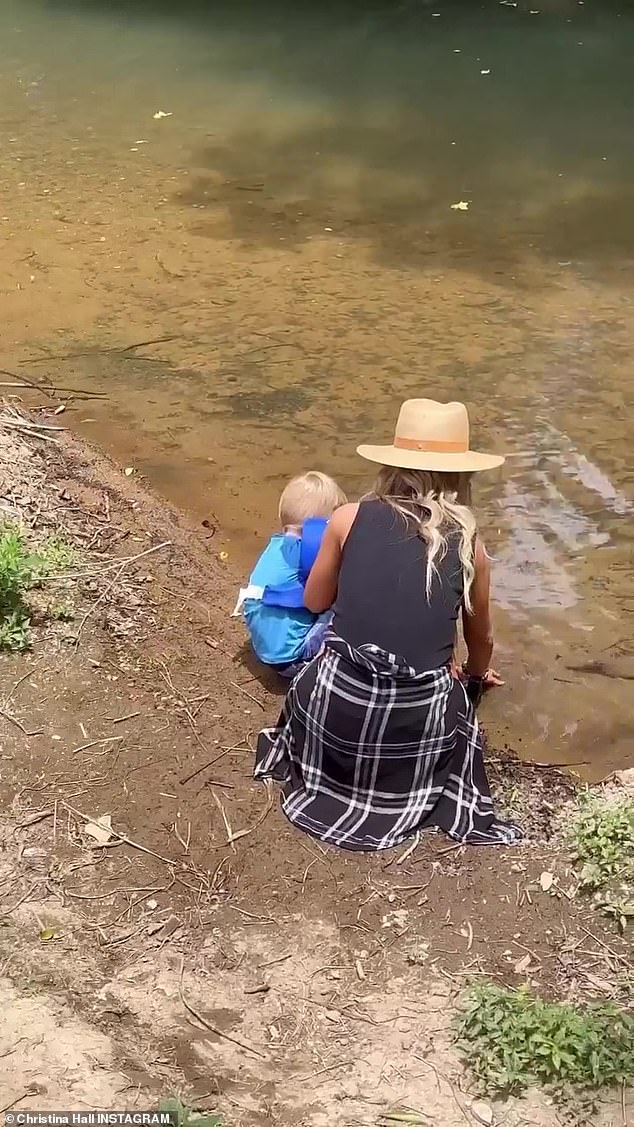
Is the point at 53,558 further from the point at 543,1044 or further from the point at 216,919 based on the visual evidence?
the point at 543,1044

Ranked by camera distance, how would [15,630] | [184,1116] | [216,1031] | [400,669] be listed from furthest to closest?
[15,630] < [400,669] < [216,1031] < [184,1116]

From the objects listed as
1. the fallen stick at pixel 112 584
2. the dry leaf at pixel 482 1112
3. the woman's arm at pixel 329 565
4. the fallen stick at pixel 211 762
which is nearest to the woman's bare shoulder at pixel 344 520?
the woman's arm at pixel 329 565

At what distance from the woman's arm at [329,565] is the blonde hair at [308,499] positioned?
15.8 inches

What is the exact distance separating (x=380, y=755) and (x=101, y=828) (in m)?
0.80

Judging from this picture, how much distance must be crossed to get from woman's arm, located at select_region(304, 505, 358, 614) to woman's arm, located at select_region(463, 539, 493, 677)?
37 centimetres

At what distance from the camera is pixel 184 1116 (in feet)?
6.64

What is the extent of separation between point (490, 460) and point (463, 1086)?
1.57m

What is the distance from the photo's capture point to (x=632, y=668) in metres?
3.97

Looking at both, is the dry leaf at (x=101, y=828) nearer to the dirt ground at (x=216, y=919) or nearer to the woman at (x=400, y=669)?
the dirt ground at (x=216, y=919)

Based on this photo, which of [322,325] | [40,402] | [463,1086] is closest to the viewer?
[463,1086]

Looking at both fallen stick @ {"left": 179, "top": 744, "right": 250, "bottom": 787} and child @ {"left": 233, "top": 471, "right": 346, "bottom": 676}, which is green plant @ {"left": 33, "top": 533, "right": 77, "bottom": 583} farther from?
fallen stick @ {"left": 179, "top": 744, "right": 250, "bottom": 787}

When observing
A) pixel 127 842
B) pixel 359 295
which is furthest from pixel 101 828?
pixel 359 295

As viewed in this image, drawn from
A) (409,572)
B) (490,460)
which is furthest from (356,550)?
(490,460)

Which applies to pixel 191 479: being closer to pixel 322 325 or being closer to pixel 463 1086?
pixel 322 325
